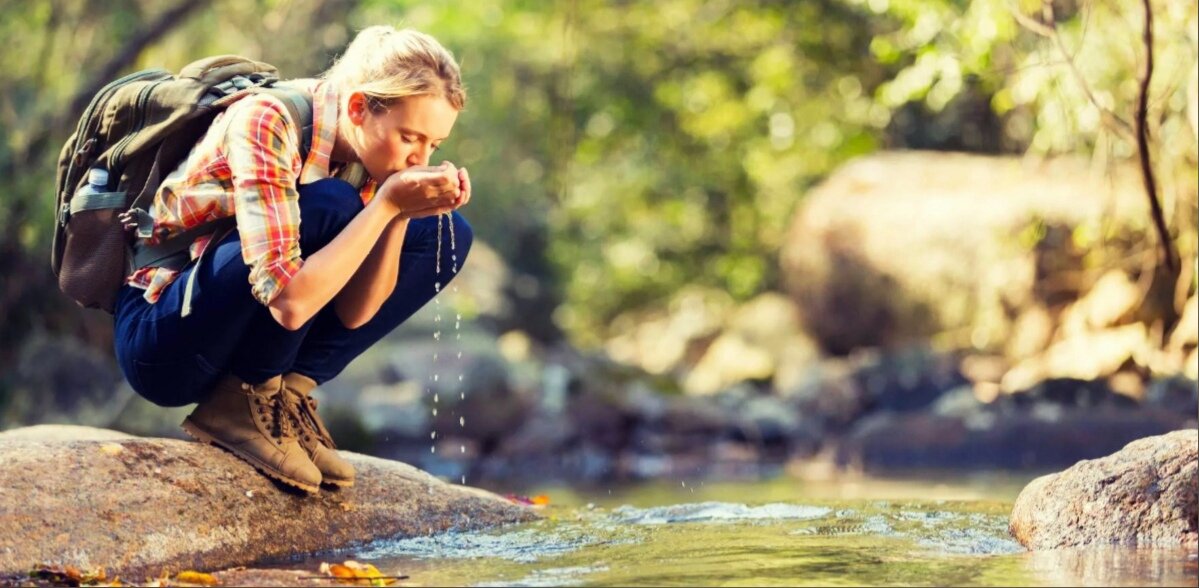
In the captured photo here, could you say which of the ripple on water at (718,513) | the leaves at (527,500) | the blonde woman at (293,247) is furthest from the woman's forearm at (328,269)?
the leaves at (527,500)

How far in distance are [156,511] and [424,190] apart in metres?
1.08

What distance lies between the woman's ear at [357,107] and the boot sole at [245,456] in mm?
929

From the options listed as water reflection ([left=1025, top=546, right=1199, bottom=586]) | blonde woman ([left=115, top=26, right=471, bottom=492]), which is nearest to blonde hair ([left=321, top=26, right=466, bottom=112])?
blonde woman ([left=115, top=26, right=471, bottom=492])

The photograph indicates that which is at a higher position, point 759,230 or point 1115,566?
point 759,230

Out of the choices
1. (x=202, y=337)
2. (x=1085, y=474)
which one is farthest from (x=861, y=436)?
(x=202, y=337)

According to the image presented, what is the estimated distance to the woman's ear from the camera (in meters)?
3.48

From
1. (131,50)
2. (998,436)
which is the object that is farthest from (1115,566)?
(131,50)

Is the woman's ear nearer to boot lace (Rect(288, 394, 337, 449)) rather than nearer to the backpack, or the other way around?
the backpack

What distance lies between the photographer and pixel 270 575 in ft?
10.8

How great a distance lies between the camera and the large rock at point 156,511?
3.47m

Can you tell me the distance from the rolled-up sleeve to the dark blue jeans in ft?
0.38

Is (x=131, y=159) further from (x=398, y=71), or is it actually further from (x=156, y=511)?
(x=156, y=511)

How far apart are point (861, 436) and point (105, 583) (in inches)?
311

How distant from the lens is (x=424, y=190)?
338 centimetres
